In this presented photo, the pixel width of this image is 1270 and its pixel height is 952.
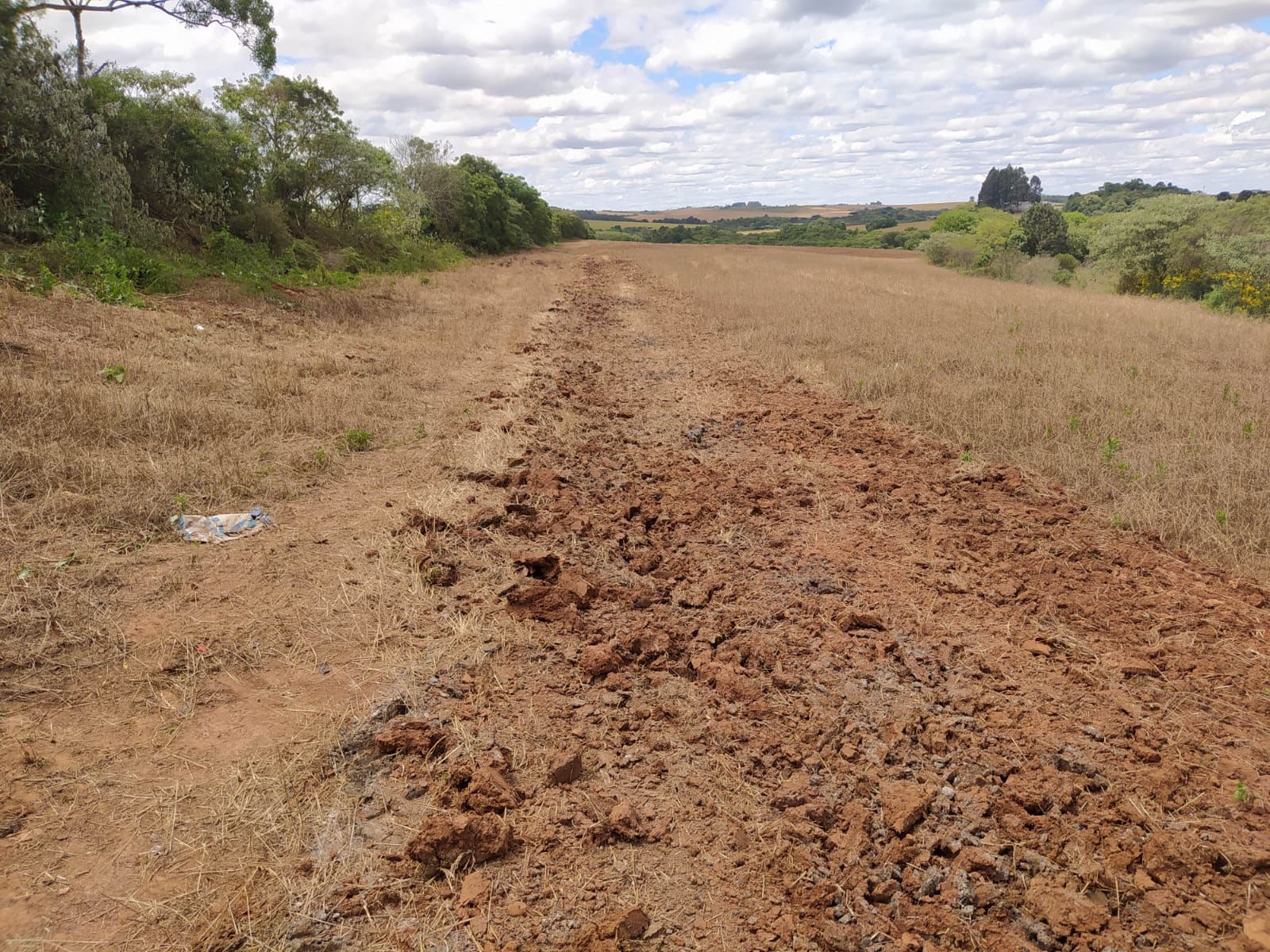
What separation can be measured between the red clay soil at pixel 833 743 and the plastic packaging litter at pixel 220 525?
115cm

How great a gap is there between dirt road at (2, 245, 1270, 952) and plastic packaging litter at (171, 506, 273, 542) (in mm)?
1024

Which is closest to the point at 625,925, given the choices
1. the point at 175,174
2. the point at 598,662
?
the point at 598,662

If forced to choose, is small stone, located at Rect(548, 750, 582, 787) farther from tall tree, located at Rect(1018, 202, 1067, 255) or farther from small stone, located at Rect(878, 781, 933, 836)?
tall tree, located at Rect(1018, 202, 1067, 255)

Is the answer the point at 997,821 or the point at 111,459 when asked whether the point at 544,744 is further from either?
the point at 111,459

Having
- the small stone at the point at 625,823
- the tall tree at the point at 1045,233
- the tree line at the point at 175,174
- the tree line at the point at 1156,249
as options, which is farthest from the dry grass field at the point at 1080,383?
the tall tree at the point at 1045,233

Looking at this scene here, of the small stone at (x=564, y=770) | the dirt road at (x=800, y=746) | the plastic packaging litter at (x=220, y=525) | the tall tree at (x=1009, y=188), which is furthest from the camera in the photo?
the tall tree at (x=1009, y=188)

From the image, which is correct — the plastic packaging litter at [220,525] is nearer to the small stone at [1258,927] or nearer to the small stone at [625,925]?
the small stone at [625,925]

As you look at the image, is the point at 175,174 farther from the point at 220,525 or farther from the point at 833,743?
the point at 833,743

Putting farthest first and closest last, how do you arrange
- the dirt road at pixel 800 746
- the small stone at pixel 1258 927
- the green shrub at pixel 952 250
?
the green shrub at pixel 952 250 < the dirt road at pixel 800 746 < the small stone at pixel 1258 927

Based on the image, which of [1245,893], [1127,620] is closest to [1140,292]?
[1127,620]


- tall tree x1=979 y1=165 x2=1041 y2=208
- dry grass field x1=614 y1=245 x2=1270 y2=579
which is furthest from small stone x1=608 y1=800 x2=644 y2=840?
tall tree x1=979 y1=165 x2=1041 y2=208

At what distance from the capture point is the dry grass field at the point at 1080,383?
5.67 metres

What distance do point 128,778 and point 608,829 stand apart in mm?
1825

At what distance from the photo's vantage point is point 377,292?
1748 centimetres
